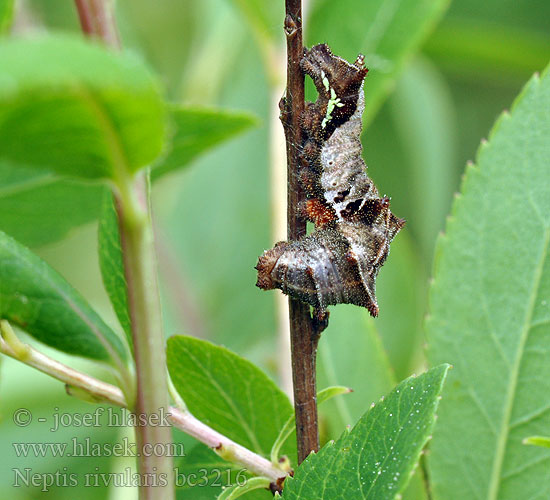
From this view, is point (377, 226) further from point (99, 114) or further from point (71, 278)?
point (71, 278)

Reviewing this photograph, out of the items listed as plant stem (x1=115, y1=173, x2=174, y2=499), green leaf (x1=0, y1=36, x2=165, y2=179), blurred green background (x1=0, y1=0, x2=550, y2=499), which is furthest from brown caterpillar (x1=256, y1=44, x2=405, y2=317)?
blurred green background (x1=0, y1=0, x2=550, y2=499)

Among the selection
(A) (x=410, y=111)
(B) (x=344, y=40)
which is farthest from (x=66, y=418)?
(A) (x=410, y=111)

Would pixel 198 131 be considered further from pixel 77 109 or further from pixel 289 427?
pixel 77 109

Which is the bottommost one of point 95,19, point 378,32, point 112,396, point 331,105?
point 112,396

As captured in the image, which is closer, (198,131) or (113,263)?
(113,263)

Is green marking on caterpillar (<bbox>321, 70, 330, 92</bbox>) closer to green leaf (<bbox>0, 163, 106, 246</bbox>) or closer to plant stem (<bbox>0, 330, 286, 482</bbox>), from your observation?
green leaf (<bbox>0, 163, 106, 246</bbox>)

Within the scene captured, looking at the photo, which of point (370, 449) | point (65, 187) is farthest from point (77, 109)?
point (65, 187)

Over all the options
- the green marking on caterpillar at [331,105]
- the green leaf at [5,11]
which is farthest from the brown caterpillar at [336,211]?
the green leaf at [5,11]
